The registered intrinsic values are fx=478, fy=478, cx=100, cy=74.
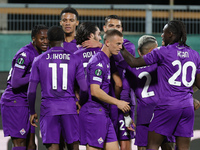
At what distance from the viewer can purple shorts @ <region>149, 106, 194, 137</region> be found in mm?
5664

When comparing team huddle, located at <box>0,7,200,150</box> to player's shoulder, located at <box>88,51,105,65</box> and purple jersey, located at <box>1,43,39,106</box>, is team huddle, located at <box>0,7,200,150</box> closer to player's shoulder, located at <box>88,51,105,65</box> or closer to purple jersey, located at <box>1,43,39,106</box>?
player's shoulder, located at <box>88,51,105,65</box>

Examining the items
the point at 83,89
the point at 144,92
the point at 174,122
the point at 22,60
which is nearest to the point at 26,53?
the point at 22,60

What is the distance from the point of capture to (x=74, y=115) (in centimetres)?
572

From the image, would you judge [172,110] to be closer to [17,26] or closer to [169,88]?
[169,88]

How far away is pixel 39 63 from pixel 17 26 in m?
5.13

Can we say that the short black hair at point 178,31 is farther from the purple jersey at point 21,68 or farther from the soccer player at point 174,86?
the purple jersey at point 21,68

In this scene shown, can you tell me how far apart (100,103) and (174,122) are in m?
0.91

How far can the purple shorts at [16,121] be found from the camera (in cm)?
652

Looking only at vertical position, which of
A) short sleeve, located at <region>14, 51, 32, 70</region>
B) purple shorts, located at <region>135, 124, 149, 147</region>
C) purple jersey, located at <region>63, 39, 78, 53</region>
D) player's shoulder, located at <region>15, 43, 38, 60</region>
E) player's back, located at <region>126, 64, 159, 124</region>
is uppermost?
purple jersey, located at <region>63, 39, 78, 53</region>

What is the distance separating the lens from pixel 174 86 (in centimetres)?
566

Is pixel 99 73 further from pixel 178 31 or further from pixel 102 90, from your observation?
pixel 178 31

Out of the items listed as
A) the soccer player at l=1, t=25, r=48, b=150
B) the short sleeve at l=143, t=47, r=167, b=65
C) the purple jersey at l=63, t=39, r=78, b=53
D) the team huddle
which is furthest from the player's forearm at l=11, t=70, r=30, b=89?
the short sleeve at l=143, t=47, r=167, b=65

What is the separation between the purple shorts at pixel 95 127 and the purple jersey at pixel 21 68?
110 centimetres

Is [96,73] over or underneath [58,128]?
over
